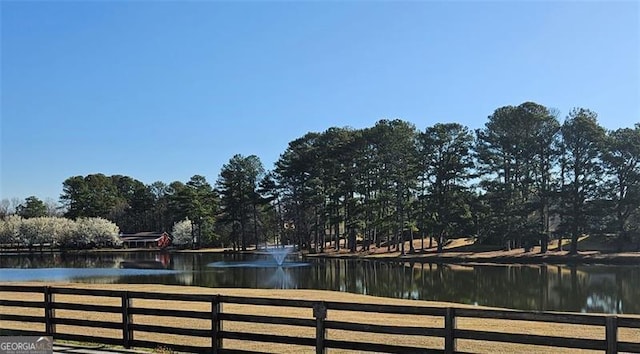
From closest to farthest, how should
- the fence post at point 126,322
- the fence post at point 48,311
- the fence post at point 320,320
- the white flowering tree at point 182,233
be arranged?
the fence post at point 320,320 → the fence post at point 126,322 → the fence post at point 48,311 → the white flowering tree at point 182,233

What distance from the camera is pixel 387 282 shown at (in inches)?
1345

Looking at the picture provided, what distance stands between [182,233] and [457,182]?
54.0 meters

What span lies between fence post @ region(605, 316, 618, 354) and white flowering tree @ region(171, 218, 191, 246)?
94467 mm

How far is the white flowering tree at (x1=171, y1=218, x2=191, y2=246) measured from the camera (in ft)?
323

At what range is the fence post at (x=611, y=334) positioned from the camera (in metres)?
6.65

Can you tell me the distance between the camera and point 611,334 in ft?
21.9

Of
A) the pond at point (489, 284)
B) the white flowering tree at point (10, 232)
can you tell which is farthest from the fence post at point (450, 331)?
the white flowering tree at point (10, 232)

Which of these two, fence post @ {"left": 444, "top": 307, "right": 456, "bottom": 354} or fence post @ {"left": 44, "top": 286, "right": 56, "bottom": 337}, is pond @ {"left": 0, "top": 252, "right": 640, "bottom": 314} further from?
fence post @ {"left": 44, "top": 286, "right": 56, "bottom": 337}

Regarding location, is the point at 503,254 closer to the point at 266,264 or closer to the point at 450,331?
the point at 266,264

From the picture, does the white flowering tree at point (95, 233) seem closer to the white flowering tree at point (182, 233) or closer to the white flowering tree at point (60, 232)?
the white flowering tree at point (60, 232)

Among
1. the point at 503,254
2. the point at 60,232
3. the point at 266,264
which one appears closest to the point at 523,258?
the point at 503,254

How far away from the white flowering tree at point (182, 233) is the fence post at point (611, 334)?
94.5 m

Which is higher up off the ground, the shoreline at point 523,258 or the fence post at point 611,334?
Result: the fence post at point 611,334

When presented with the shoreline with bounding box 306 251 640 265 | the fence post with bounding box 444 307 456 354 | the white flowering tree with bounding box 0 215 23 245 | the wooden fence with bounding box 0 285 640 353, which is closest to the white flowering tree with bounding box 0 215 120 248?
the white flowering tree with bounding box 0 215 23 245
